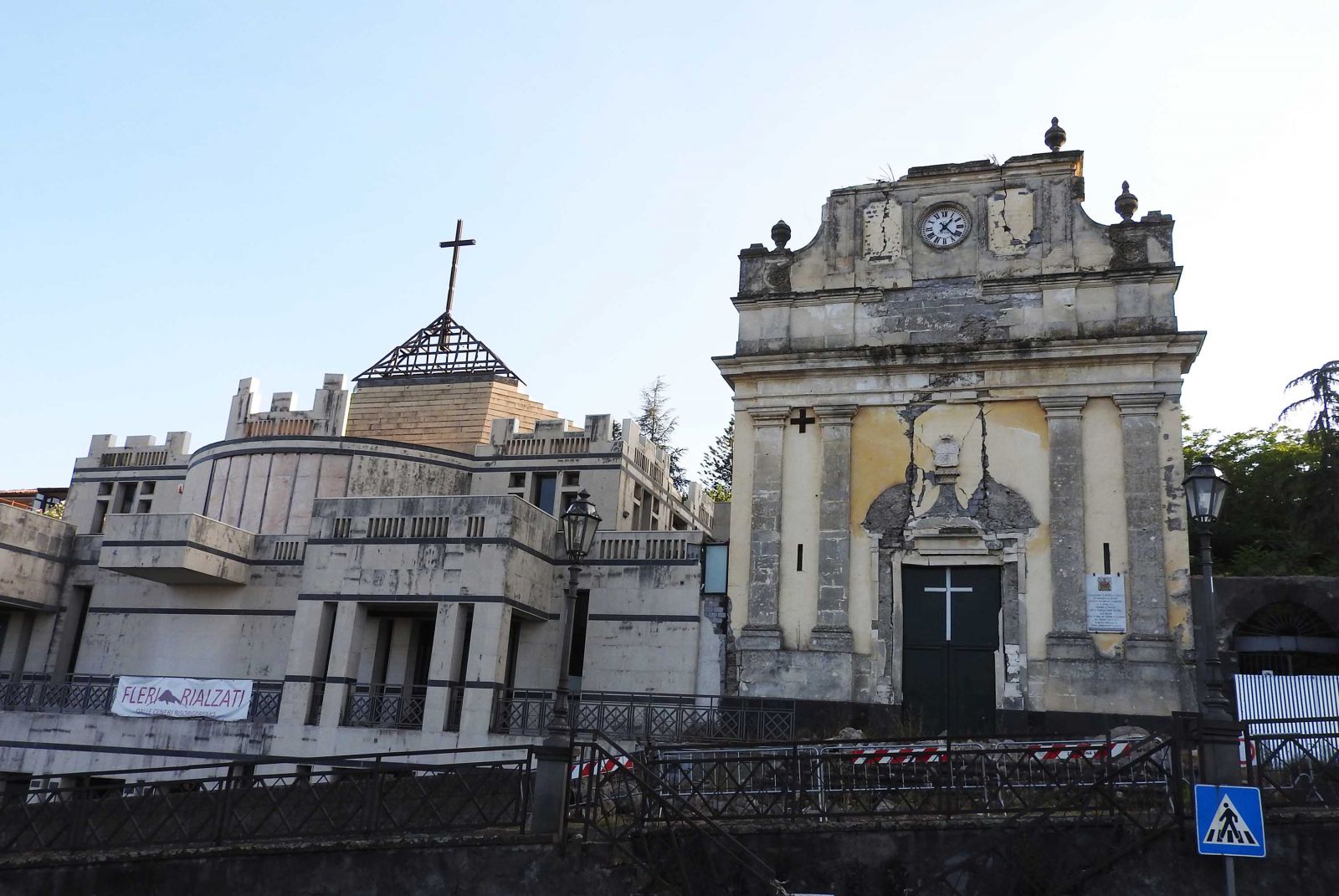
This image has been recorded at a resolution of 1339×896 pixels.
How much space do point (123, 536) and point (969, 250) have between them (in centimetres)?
2111

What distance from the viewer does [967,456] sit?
912 inches

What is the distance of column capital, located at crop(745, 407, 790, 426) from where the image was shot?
24359 mm

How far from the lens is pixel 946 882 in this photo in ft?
42.3

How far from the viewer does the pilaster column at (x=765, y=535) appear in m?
23.2

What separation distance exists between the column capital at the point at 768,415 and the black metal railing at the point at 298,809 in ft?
37.2

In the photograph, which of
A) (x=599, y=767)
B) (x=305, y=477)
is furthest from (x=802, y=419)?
(x=305, y=477)

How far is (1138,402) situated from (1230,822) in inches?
508

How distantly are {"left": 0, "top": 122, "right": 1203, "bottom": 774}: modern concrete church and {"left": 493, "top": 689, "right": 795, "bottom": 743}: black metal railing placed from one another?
0.09 m

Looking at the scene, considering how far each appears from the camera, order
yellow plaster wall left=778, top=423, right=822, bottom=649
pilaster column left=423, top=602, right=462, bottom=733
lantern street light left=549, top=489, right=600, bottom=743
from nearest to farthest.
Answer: lantern street light left=549, top=489, right=600, bottom=743, pilaster column left=423, top=602, right=462, bottom=733, yellow plaster wall left=778, top=423, right=822, bottom=649

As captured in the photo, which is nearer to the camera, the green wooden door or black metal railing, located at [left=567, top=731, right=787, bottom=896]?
black metal railing, located at [left=567, top=731, right=787, bottom=896]

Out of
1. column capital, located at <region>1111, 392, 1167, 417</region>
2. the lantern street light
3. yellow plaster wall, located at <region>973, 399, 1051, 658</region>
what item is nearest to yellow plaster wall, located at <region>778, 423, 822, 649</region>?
yellow plaster wall, located at <region>973, 399, 1051, 658</region>

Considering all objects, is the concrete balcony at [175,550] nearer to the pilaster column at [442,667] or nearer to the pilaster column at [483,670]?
the pilaster column at [442,667]

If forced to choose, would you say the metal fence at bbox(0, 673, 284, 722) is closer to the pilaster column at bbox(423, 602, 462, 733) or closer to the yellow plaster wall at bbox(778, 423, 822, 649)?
the pilaster column at bbox(423, 602, 462, 733)

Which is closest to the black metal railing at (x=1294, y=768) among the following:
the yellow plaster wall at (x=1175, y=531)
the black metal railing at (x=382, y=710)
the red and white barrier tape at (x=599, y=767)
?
the yellow plaster wall at (x=1175, y=531)
